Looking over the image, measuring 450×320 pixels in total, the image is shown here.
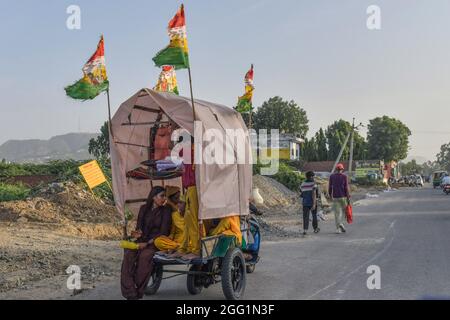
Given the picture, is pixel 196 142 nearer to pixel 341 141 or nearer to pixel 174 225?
pixel 174 225

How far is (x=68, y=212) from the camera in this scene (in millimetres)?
18688

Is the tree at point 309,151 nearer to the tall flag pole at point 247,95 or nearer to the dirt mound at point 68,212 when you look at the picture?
the dirt mound at point 68,212

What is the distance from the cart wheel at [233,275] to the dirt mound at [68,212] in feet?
28.2

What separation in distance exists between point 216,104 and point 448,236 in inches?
336

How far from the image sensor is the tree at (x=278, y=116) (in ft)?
273

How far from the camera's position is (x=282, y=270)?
379 inches

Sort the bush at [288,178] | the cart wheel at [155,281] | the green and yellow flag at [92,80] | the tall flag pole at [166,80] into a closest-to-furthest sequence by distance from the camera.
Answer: the cart wheel at [155,281] → the green and yellow flag at [92,80] → the tall flag pole at [166,80] → the bush at [288,178]

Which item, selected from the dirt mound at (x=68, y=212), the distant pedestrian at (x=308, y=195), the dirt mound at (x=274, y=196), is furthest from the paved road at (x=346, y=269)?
the dirt mound at (x=274, y=196)

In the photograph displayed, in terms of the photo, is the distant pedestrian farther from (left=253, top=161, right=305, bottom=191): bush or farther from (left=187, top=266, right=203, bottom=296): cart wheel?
(left=253, top=161, right=305, bottom=191): bush

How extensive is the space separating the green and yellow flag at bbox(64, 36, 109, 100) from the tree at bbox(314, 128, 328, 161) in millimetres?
85285

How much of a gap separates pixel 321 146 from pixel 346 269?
84.6 meters

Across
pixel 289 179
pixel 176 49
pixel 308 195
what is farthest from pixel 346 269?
pixel 289 179
